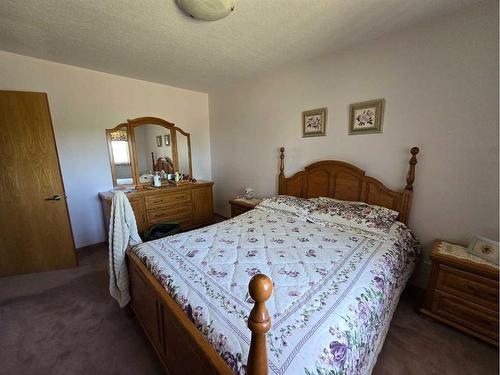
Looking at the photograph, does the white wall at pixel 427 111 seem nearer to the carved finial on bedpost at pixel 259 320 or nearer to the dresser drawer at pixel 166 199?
the dresser drawer at pixel 166 199

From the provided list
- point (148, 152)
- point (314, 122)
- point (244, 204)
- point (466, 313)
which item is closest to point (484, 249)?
point (466, 313)

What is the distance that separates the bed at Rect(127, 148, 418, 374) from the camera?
0.80m

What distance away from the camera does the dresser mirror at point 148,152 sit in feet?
10.1

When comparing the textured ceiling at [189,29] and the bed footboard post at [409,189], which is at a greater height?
the textured ceiling at [189,29]

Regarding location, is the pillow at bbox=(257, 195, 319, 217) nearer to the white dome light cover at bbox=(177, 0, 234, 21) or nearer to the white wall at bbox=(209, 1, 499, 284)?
the white wall at bbox=(209, 1, 499, 284)

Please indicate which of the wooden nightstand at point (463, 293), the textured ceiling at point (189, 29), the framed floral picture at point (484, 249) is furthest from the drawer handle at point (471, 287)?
the textured ceiling at point (189, 29)

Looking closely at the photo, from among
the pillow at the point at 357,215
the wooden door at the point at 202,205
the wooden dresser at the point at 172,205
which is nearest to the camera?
the pillow at the point at 357,215

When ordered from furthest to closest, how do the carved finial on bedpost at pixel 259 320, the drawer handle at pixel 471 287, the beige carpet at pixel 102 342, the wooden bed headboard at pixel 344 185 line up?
the wooden bed headboard at pixel 344 185
the drawer handle at pixel 471 287
the beige carpet at pixel 102 342
the carved finial on bedpost at pixel 259 320

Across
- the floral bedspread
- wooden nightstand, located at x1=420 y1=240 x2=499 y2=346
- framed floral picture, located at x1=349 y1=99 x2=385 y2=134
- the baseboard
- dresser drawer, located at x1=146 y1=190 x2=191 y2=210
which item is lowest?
the baseboard

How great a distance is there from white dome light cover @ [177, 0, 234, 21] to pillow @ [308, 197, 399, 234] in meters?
1.90

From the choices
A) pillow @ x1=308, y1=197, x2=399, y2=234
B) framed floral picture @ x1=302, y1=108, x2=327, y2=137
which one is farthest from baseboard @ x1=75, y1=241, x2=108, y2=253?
framed floral picture @ x1=302, y1=108, x2=327, y2=137

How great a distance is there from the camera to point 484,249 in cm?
150

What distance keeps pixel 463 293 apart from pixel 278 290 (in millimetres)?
1457

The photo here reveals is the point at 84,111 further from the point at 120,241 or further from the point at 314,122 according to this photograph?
the point at 314,122
